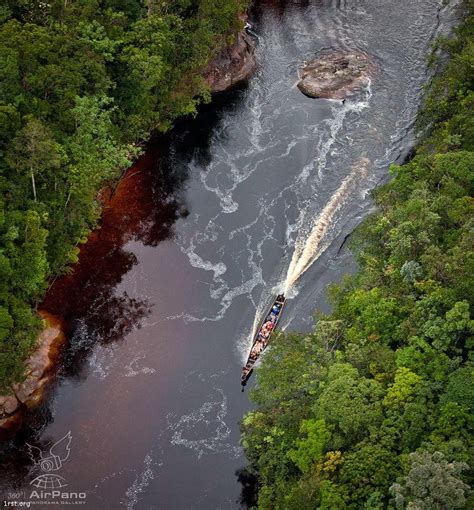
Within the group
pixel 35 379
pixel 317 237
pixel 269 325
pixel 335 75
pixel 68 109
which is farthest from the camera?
pixel 335 75

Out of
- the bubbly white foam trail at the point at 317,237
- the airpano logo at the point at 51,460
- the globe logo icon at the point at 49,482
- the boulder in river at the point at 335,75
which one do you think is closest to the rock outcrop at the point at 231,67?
the boulder in river at the point at 335,75

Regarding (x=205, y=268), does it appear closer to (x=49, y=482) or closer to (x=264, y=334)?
(x=264, y=334)

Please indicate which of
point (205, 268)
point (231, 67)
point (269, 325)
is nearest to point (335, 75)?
point (231, 67)

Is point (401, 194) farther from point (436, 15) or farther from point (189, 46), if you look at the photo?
point (436, 15)

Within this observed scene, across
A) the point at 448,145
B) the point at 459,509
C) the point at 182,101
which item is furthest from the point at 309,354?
the point at 182,101

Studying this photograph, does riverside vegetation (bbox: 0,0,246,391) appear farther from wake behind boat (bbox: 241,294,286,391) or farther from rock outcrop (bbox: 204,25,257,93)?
wake behind boat (bbox: 241,294,286,391)

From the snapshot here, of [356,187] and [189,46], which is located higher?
[189,46]

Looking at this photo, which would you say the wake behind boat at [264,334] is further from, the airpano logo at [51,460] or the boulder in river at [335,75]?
the boulder in river at [335,75]
